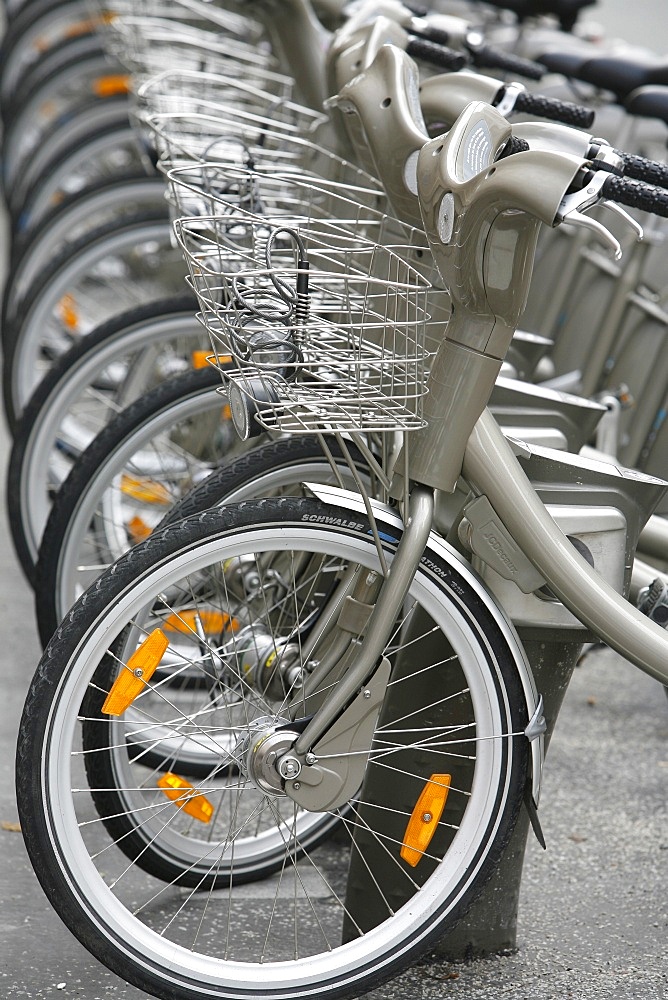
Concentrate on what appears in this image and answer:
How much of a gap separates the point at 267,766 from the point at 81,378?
4.73 ft

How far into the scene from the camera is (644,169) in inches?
79.7

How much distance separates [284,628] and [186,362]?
1137mm

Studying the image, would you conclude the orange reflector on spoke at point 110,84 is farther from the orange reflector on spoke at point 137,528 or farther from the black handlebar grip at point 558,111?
the black handlebar grip at point 558,111

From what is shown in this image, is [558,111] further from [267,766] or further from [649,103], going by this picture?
[267,766]

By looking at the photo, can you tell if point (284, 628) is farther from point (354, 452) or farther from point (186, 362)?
point (186, 362)

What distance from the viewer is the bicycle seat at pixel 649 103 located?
3207 mm

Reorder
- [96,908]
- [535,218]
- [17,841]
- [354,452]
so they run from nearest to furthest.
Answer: [535,218], [96,908], [354,452], [17,841]

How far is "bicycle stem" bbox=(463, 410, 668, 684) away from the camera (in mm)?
1957

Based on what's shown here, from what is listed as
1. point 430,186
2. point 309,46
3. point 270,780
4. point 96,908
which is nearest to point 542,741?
point 270,780

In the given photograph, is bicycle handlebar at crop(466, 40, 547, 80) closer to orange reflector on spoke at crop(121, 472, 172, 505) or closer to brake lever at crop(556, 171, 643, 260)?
orange reflector on spoke at crop(121, 472, 172, 505)

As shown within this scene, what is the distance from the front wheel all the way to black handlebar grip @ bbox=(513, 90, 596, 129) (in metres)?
0.95

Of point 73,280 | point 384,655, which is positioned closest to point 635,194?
point 384,655

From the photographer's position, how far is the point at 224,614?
2.37 metres

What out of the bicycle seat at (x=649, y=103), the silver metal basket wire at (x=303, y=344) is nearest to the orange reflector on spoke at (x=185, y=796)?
the silver metal basket wire at (x=303, y=344)
